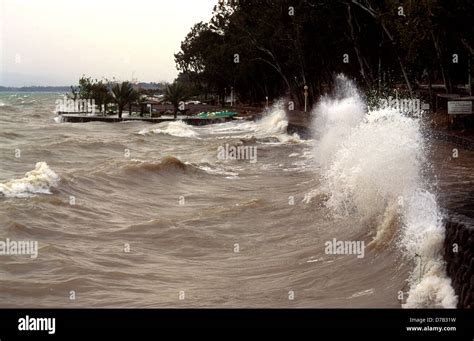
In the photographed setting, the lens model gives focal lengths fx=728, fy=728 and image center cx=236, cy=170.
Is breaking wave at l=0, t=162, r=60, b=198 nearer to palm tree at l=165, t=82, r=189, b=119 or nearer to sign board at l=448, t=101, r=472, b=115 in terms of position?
sign board at l=448, t=101, r=472, b=115

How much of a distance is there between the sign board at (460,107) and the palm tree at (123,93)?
29.3m

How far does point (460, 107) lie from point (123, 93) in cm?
3044

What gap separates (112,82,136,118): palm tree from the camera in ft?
152

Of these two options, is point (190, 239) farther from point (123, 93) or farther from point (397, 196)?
point (123, 93)

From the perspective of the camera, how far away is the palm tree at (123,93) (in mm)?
46469

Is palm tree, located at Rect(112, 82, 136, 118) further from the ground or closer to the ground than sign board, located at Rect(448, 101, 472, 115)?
further from the ground

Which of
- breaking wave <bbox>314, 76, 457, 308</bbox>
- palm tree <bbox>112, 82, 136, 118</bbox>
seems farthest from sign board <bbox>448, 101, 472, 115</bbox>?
palm tree <bbox>112, 82, 136, 118</bbox>

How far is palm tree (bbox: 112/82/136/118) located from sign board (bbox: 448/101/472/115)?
96.1 feet

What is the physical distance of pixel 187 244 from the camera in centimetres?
1103

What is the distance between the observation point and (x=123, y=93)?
47188mm
